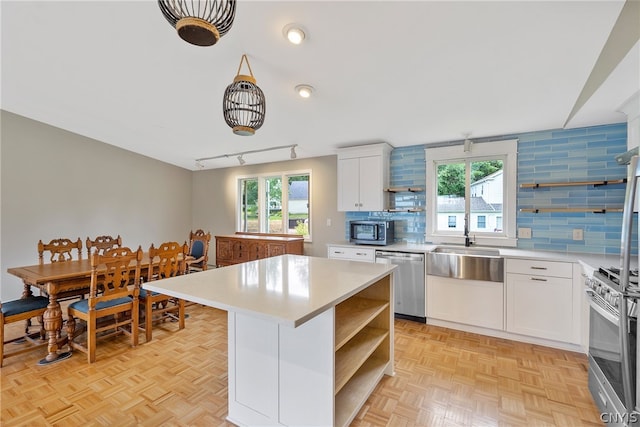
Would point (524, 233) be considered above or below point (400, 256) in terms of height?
above

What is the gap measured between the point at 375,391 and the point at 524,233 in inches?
98.1

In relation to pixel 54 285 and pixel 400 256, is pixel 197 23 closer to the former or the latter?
pixel 54 285

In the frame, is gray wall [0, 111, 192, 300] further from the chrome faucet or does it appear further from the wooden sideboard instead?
the chrome faucet

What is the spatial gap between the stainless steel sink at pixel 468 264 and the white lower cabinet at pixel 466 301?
0.22ft

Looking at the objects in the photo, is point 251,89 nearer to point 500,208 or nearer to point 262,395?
point 262,395

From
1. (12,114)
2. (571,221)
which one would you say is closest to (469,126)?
(571,221)

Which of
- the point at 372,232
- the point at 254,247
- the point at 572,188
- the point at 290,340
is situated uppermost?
the point at 572,188

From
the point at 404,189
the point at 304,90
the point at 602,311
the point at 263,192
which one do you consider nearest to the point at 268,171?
the point at 263,192

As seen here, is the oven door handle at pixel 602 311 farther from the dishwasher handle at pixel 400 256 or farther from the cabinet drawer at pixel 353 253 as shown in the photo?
the cabinet drawer at pixel 353 253

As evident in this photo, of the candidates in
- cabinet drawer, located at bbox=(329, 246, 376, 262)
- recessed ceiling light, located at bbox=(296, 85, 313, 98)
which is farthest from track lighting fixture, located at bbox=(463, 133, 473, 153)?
recessed ceiling light, located at bbox=(296, 85, 313, 98)

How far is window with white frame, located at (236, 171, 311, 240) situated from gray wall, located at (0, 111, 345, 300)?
6.2 inches

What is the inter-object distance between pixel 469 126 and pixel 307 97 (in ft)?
5.96

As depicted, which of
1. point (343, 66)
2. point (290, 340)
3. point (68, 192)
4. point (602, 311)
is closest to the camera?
point (290, 340)

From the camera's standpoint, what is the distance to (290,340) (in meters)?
1.51
